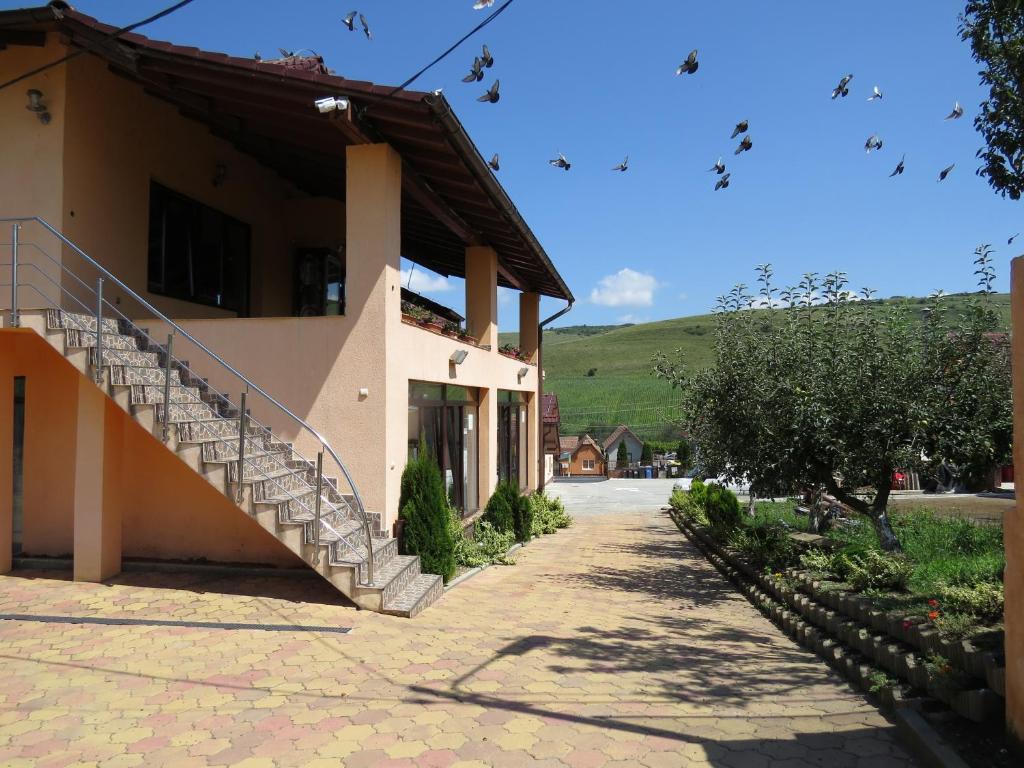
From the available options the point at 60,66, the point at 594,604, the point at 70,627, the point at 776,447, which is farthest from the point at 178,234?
the point at 776,447

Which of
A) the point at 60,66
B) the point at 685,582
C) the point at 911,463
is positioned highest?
the point at 60,66

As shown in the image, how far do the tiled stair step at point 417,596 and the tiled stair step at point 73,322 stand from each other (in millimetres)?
4480

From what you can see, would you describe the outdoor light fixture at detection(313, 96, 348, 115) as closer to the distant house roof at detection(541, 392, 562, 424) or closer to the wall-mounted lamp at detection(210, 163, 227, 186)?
the wall-mounted lamp at detection(210, 163, 227, 186)

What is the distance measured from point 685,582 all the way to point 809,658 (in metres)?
4.10

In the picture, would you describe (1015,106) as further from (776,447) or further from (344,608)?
(344,608)

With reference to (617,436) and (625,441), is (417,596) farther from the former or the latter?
(625,441)

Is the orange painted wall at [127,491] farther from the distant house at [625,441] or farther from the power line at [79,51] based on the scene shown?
the distant house at [625,441]

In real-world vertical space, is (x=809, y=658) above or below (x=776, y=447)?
below

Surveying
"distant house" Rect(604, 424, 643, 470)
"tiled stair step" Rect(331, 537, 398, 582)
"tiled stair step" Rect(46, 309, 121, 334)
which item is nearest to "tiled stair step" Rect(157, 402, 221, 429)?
"tiled stair step" Rect(46, 309, 121, 334)

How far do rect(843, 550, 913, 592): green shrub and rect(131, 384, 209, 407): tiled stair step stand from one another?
23.5 ft

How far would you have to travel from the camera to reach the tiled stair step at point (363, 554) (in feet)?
24.8

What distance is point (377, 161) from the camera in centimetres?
876

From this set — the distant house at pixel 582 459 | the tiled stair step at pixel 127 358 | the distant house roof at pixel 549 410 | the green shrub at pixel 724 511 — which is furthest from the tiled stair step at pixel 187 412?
Answer: the distant house at pixel 582 459

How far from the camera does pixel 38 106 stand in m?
8.52
